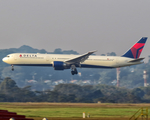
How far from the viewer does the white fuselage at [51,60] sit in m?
61.6

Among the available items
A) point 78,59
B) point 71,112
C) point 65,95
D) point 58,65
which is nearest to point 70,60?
point 78,59

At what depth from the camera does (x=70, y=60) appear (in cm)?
6244

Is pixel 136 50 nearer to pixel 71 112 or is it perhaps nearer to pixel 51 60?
pixel 51 60

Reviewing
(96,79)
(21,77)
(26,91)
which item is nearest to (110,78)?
(96,79)

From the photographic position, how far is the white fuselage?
61.6 m

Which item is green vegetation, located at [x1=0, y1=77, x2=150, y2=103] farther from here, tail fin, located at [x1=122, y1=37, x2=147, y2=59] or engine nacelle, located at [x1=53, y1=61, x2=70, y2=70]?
engine nacelle, located at [x1=53, y1=61, x2=70, y2=70]

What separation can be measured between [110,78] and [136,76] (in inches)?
793

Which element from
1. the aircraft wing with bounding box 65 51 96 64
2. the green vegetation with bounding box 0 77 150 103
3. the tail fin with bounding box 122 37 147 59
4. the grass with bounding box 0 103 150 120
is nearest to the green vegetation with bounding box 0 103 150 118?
the grass with bounding box 0 103 150 120

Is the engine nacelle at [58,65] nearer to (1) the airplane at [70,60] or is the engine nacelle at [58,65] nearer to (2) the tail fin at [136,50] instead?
(1) the airplane at [70,60]

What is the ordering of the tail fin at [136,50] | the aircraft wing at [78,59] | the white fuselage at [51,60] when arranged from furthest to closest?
1. the tail fin at [136,50]
2. the aircraft wing at [78,59]
3. the white fuselage at [51,60]

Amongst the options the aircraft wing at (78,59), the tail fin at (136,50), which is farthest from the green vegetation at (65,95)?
the aircraft wing at (78,59)

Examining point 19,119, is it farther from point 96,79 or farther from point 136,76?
point 96,79

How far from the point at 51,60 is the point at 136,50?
20.3 metres

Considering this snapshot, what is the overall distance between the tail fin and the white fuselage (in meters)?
1.81
